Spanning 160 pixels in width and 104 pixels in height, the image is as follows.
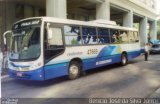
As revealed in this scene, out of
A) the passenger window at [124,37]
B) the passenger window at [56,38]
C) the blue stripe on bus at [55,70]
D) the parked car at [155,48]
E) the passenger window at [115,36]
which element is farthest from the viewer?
the parked car at [155,48]

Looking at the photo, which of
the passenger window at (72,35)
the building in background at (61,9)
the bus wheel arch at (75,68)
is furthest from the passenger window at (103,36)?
the building in background at (61,9)

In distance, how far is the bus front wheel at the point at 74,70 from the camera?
37.4 ft

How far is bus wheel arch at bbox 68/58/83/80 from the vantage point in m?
11.4

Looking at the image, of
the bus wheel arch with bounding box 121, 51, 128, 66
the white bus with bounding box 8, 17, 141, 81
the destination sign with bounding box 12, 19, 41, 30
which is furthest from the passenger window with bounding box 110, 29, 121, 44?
the destination sign with bounding box 12, 19, 41, 30

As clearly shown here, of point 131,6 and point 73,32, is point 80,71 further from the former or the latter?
point 131,6

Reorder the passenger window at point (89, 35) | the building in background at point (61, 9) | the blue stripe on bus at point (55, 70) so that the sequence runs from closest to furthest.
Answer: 1. the blue stripe on bus at point (55, 70)
2. the passenger window at point (89, 35)
3. the building in background at point (61, 9)

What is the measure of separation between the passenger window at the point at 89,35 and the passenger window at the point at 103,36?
1.80ft

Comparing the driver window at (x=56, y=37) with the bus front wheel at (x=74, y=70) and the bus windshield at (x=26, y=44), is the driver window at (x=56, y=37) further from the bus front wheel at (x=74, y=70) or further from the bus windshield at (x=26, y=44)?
the bus front wheel at (x=74, y=70)

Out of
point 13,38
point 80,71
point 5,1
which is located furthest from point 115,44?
point 5,1

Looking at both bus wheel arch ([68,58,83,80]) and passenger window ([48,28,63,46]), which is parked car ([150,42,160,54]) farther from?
passenger window ([48,28,63,46])

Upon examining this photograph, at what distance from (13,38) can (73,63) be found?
9.44ft

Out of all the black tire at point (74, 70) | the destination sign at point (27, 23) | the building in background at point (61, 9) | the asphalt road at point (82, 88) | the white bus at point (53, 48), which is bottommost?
the asphalt road at point (82, 88)

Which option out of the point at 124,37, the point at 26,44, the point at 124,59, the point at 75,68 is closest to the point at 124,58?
the point at 124,59

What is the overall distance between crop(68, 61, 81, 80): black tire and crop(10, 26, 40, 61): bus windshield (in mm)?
2086
